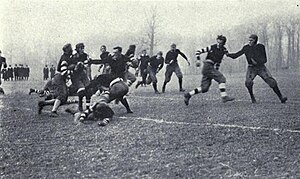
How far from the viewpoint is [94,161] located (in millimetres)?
5734

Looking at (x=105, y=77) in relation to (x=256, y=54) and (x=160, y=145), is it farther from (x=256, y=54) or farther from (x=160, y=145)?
(x=256, y=54)

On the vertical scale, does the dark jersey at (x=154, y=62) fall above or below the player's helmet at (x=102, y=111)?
above

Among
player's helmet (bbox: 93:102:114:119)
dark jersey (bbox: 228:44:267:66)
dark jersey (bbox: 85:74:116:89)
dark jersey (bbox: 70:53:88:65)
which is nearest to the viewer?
player's helmet (bbox: 93:102:114:119)

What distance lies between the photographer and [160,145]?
6.40m

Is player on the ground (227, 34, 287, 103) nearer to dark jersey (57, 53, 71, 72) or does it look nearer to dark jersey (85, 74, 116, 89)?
dark jersey (85, 74, 116, 89)

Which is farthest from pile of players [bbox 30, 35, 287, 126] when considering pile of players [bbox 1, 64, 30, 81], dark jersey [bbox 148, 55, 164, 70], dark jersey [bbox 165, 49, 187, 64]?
pile of players [bbox 1, 64, 30, 81]

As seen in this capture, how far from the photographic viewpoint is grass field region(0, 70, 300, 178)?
5.20 meters

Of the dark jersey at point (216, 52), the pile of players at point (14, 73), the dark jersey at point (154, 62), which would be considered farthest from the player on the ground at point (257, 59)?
the pile of players at point (14, 73)

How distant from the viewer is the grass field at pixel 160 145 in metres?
5.20

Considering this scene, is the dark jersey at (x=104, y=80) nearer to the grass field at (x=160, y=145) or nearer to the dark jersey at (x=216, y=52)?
the grass field at (x=160, y=145)

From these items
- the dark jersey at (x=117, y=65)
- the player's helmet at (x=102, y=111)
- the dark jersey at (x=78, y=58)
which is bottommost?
the player's helmet at (x=102, y=111)

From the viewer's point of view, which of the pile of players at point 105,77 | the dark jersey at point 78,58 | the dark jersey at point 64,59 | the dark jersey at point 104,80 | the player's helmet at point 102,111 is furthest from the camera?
the dark jersey at point 78,58

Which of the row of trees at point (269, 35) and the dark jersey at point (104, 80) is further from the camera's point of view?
the row of trees at point (269, 35)

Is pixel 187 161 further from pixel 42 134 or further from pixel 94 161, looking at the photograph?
pixel 42 134
